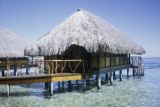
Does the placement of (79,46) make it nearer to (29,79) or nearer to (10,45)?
(29,79)

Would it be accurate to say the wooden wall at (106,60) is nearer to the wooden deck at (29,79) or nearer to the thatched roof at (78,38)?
the thatched roof at (78,38)

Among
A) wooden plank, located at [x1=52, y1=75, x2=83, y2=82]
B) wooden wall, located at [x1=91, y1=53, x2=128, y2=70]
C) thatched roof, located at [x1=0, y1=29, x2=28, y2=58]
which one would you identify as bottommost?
wooden plank, located at [x1=52, y1=75, x2=83, y2=82]

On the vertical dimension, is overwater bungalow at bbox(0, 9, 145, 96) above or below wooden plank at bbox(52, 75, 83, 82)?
above

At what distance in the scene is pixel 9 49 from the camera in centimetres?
2341

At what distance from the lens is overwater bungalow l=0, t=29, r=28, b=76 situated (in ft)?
73.7

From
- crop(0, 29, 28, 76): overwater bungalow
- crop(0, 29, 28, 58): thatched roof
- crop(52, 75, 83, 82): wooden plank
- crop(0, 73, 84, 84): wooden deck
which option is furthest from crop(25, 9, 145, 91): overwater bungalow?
Answer: crop(0, 29, 28, 58): thatched roof

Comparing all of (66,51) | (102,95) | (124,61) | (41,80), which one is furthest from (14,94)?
(124,61)

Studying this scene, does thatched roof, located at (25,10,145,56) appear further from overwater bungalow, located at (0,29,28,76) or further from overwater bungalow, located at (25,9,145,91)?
overwater bungalow, located at (0,29,28,76)

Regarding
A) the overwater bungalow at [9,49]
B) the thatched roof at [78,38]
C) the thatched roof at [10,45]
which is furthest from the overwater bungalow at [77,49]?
the thatched roof at [10,45]

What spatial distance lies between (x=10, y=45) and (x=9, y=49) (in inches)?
45.7

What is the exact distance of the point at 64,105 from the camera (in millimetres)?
12086

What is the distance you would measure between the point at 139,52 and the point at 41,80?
1161 centimetres

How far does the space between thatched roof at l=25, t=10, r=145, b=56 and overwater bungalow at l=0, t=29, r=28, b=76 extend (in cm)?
544

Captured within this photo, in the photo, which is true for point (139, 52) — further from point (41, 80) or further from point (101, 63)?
point (41, 80)
